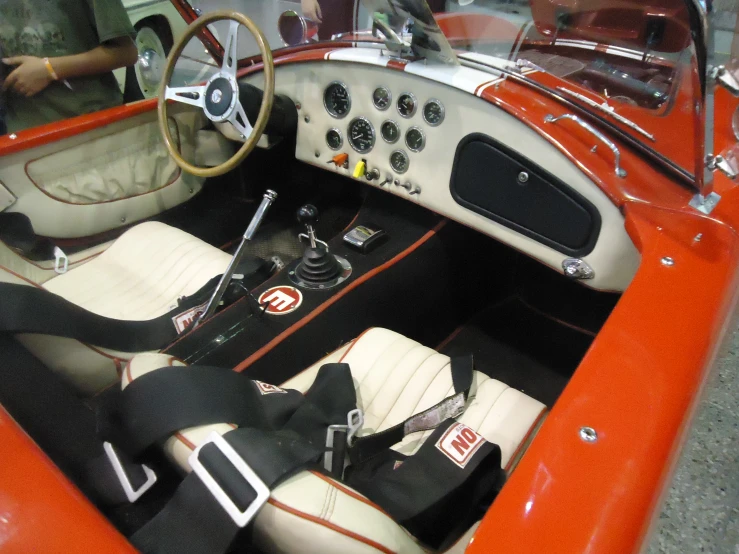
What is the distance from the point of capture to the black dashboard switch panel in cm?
132

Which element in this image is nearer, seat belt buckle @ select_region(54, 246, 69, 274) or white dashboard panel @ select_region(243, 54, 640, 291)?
white dashboard panel @ select_region(243, 54, 640, 291)

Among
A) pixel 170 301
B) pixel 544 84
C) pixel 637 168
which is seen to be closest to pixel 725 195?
pixel 637 168

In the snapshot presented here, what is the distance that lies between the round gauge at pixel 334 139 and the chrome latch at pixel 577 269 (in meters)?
0.91

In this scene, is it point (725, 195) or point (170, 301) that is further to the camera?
point (170, 301)

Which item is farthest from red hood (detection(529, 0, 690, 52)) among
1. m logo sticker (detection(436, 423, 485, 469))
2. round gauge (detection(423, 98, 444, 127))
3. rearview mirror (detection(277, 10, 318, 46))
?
m logo sticker (detection(436, 423, 485, 469))

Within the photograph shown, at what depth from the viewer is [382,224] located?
1.85 metres

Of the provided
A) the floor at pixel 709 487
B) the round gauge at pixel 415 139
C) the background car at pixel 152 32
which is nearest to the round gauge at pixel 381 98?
the round gauge at pixel 415 139

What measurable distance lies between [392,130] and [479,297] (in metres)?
0.78

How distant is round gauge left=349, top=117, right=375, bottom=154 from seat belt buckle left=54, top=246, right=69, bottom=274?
1.11 m

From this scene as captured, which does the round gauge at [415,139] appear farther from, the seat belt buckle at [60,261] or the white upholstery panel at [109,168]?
the seat belt buckle at [60,261]

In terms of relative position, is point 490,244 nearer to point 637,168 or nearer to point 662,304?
point 637,168

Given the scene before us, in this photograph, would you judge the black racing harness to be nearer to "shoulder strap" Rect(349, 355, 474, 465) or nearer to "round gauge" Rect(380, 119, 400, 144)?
"shoulder strap" Rect(349, 355, 474, 465)

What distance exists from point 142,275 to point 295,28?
3.91 ft

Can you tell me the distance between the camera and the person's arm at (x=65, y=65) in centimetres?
181
